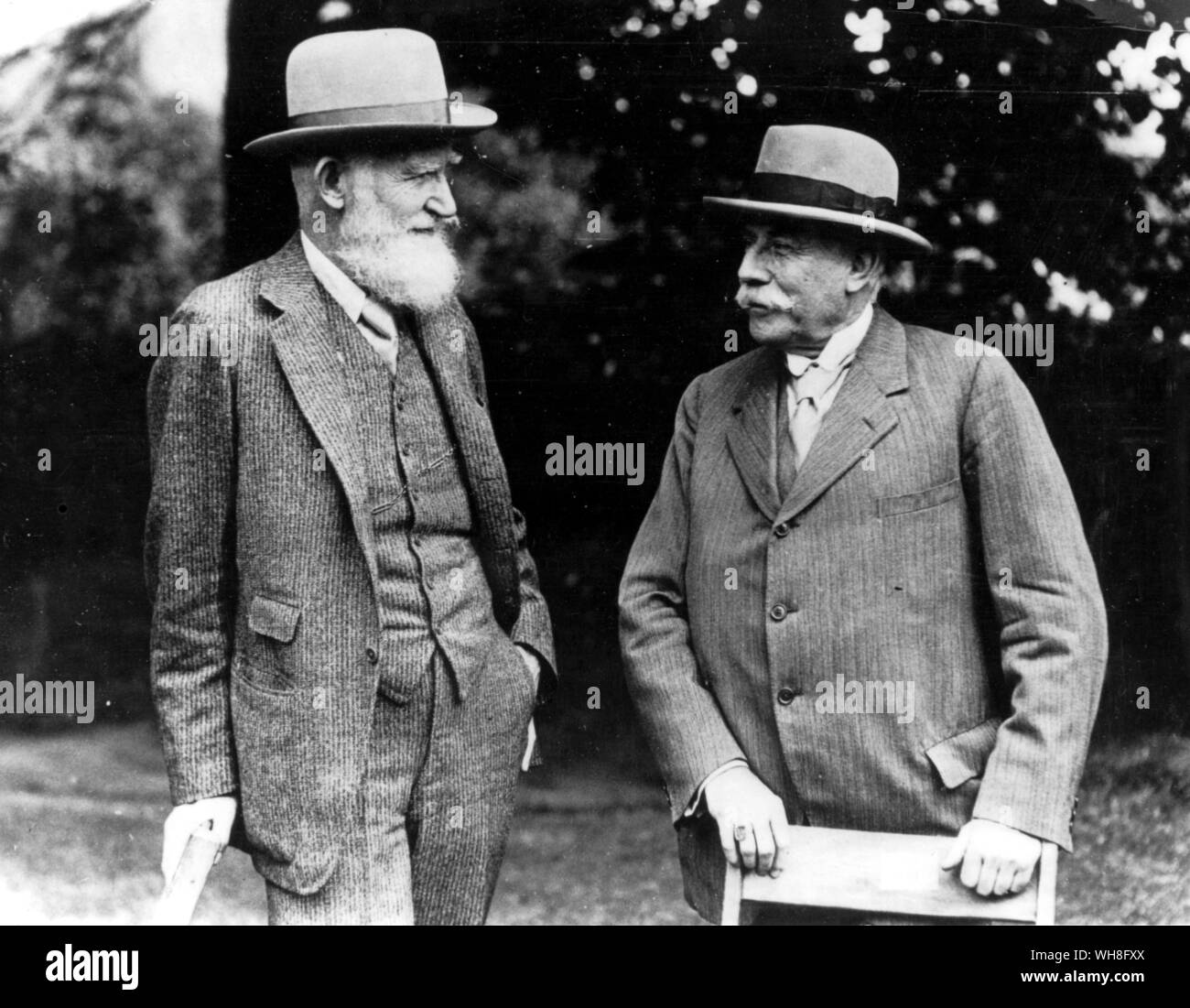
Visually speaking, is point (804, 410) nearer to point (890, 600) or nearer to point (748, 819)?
point (890, 600)

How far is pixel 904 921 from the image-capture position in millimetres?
3547

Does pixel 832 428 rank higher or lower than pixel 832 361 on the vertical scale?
lower

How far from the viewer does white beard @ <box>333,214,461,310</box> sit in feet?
12.1

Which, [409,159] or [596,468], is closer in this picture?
[409,159]

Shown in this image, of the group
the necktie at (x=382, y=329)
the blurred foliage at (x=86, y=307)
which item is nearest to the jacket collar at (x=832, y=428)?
the necktie at (x=382, y=329)

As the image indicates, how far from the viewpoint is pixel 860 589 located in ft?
12.2

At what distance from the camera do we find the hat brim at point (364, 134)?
143 inches

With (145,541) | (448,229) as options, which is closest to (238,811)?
(145,541)

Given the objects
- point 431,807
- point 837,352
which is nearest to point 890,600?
point 837,352

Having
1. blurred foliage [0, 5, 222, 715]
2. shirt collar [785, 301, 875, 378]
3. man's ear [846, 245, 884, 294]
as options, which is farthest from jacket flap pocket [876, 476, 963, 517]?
blurred foliage [0, 5, 222, 715]

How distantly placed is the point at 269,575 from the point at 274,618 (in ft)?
0.35

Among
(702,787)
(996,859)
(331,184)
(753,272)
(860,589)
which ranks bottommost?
(996,859)

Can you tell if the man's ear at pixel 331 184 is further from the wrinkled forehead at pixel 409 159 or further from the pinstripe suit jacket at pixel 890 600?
the pinstripe suit jacket at pixel 890 600

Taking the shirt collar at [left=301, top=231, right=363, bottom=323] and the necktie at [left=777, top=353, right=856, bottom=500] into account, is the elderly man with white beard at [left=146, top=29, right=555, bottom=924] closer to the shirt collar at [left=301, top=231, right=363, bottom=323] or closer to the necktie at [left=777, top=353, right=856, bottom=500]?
the shirt collar at [left=301, top=231, right=363, bottom=323]
